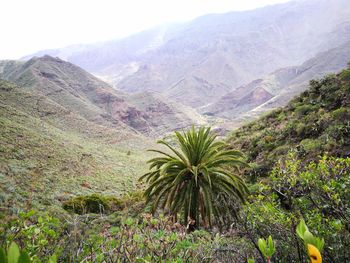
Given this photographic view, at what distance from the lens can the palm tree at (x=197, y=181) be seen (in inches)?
274

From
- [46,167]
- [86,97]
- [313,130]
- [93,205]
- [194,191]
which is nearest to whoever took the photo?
[194,191]

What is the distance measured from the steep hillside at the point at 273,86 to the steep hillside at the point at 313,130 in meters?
119

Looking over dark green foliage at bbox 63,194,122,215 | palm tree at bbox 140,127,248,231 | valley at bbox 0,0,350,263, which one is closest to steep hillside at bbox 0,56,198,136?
valley at bbox 0,0,350,263

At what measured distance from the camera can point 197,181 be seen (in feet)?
23.6

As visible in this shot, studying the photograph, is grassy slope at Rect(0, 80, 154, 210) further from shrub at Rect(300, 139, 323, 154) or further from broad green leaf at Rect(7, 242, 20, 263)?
shrub at Rect(300, 139, 323, 154)

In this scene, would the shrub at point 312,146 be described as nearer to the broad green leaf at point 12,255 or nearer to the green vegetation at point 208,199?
the green vegetation at point 208,199

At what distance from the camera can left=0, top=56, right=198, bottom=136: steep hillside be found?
5905cm

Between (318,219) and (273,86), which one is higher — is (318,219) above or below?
above

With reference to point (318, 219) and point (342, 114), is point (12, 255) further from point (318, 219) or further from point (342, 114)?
point (342, 114)

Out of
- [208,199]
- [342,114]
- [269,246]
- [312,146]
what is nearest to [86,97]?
[342,114]

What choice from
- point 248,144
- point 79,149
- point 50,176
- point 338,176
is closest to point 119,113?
point 79,149

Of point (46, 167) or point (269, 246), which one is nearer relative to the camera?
point (269, 246)

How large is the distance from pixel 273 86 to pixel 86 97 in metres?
117

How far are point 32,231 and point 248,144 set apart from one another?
12.2 m
